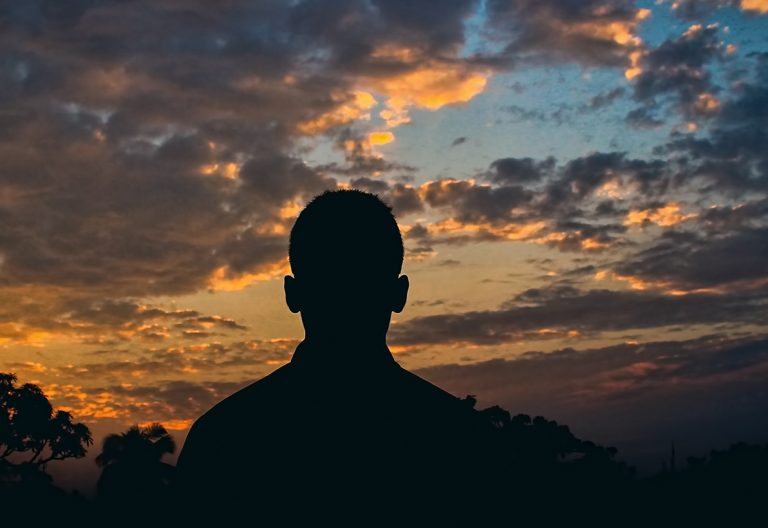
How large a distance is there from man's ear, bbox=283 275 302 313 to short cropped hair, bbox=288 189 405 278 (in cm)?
13

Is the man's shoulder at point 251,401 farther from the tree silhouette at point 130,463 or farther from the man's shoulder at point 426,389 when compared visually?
the tree silhouette at point 130,463

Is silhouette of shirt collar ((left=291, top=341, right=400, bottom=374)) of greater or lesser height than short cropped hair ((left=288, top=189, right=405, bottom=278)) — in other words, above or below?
below

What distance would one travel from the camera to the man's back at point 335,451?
300 cm

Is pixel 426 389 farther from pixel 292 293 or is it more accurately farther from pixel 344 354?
pixel 292 293

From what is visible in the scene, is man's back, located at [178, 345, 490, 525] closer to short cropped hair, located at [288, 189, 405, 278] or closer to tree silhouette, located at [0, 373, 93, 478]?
short cropped hair, located at [288, 189, 405, 278]

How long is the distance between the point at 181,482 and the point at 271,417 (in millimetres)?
428

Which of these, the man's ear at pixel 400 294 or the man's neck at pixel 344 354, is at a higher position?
the man's ear at pixel 400 294

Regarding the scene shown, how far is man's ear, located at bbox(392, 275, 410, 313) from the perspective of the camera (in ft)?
11.4

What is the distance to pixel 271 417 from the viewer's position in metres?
3.18

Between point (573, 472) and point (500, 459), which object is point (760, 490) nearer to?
point (500, 459)

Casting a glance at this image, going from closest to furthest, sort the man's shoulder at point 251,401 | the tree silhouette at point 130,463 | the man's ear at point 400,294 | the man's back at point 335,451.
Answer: the man's back at point 335,451 → the man's shoulder at point 251,401 → the man's ear at point 400,294 → the tree silhouette at point 130,463

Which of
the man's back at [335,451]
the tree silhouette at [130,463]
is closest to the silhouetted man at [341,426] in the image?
the man's back at [335,451]

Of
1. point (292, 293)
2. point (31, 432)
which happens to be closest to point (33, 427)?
point (31, 432)

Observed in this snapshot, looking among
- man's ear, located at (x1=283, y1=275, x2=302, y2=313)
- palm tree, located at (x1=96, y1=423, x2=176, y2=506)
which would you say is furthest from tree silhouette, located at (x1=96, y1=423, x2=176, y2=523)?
man's ear, located at (x1=283, y1=275, x2=302, y2=313)
